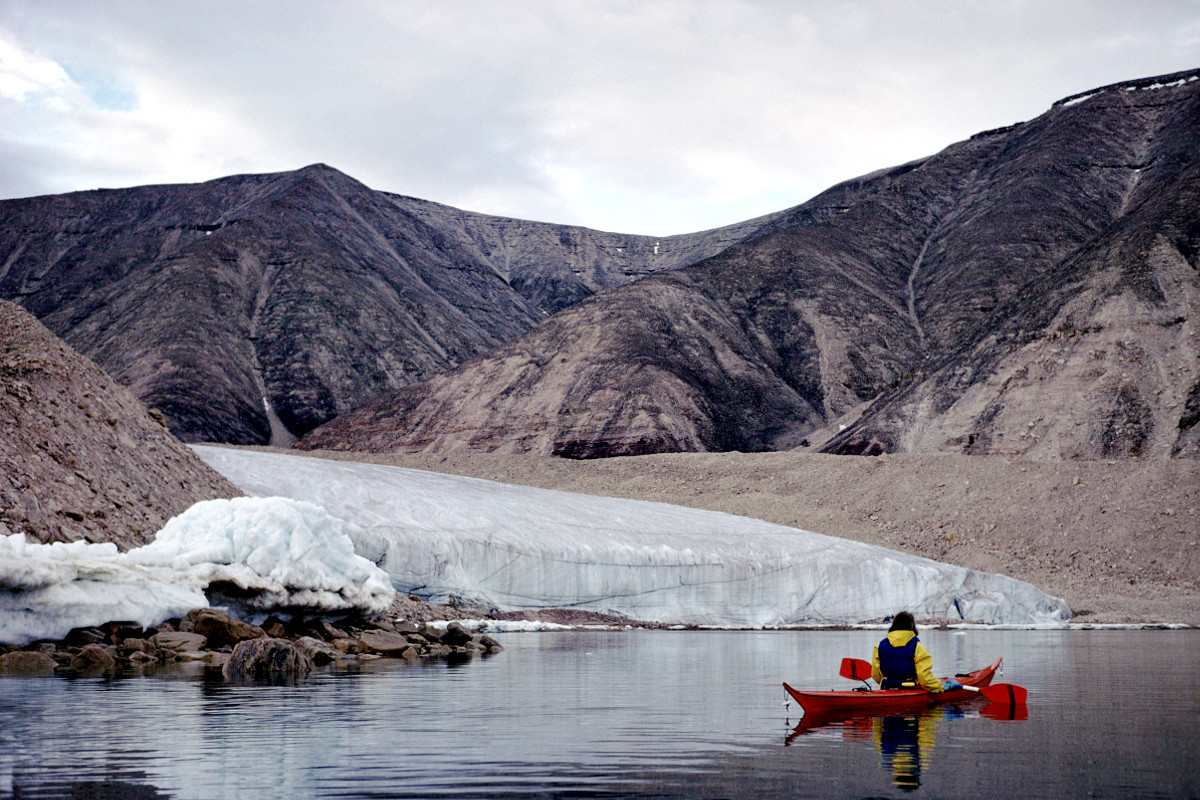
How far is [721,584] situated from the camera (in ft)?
100

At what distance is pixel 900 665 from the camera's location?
1117 cm

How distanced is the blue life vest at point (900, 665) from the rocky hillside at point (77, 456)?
42.1 ft

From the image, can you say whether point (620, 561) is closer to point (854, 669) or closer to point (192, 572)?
point (192, 572)

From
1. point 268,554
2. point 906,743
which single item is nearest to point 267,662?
point 268,554

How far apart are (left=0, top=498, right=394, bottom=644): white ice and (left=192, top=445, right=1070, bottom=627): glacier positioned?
8.19m

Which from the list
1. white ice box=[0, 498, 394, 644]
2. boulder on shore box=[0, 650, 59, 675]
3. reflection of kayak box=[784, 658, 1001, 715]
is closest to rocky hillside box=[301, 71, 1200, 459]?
white ice box=[0, 498, 394, 644]

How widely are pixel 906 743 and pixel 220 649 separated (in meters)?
11.0

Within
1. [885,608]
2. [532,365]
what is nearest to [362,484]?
[885,608]

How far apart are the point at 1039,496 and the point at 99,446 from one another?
3315 cm

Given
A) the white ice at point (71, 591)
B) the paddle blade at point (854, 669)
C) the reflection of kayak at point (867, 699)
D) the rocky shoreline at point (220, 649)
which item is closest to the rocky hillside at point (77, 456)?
the white ice at point (71, 591)

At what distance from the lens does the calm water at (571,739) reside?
697 cm

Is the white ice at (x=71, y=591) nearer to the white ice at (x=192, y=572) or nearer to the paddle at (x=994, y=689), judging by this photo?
the white ice at (x=192, y=572)

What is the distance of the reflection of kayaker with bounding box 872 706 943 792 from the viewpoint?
24.3ft

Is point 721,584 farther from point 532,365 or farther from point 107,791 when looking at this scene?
point 532,365
